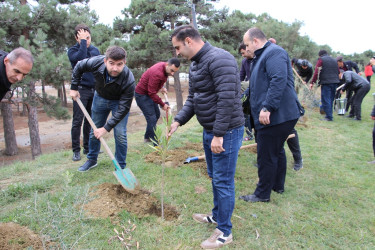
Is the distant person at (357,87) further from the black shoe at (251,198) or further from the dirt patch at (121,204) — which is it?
the dirt patch at (121,204)

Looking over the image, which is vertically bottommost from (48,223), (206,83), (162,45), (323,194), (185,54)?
(323,194)

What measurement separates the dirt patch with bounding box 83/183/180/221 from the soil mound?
0.56 metres

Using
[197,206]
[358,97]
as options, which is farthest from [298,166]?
[358,97]

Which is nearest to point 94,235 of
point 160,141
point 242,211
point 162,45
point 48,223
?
point 48,223

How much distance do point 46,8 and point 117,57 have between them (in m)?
7.77

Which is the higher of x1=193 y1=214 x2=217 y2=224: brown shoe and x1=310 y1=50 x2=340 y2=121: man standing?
x1=310 y1=50 x2=340 y2=121: man standing

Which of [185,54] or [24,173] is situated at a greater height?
[185,54]

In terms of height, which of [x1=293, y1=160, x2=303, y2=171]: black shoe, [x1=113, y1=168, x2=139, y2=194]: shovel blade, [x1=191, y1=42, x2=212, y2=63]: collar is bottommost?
[x1=293, y1=160, x2=303, y2=171]: black shoe

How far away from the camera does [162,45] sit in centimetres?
1373

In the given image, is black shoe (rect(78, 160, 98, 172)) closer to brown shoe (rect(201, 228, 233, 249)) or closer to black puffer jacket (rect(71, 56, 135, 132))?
black puffer jacket (rect(71, 56, 135, 132))

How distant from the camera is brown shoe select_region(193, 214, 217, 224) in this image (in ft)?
9.46

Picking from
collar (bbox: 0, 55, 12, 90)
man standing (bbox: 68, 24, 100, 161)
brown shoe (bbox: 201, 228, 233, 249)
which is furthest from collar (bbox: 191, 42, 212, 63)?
man standing (bbox: 68, 24, 100, 161)

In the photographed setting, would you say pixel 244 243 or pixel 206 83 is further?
pixel 244 243

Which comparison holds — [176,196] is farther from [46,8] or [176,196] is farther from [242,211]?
[46,8]
